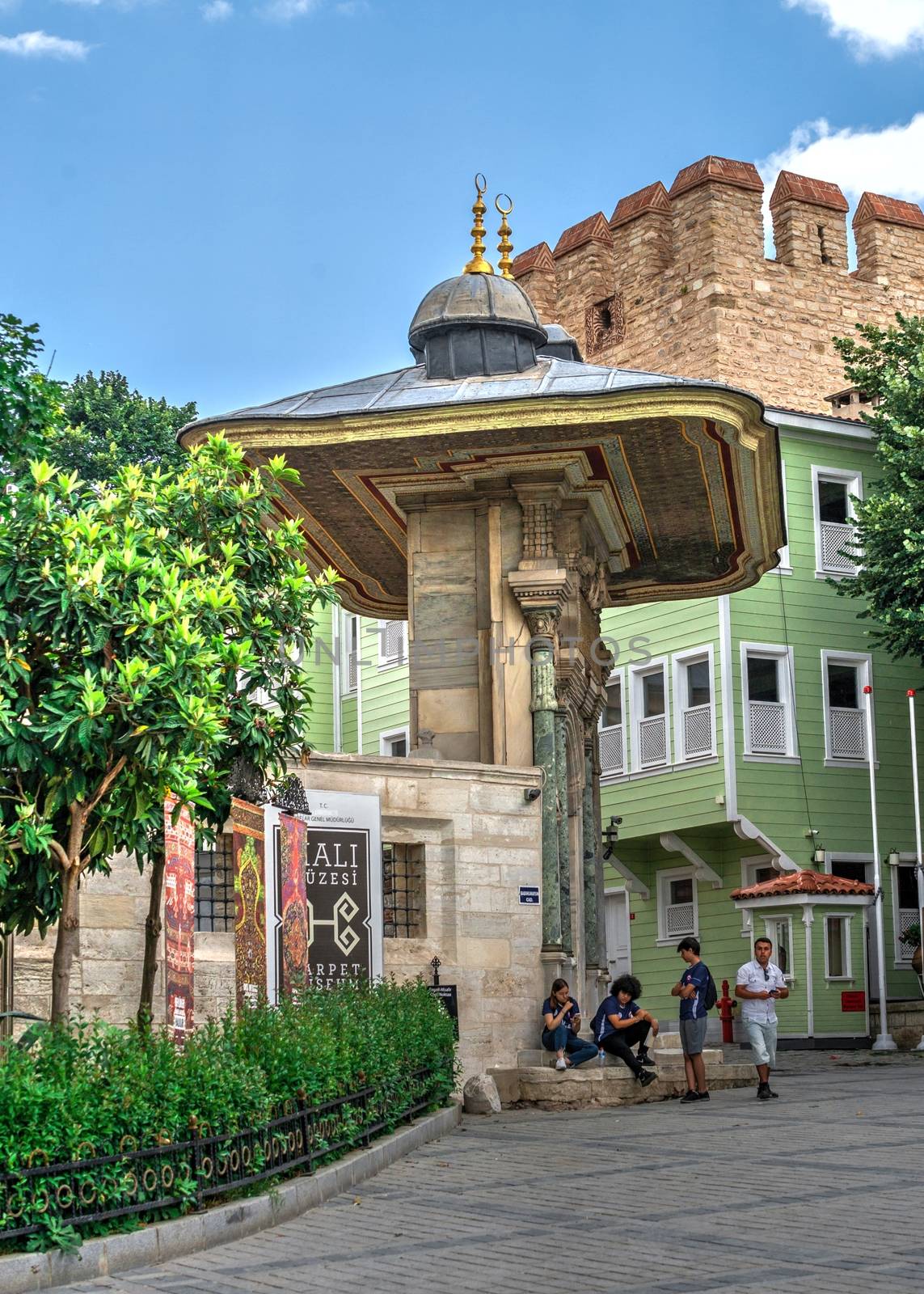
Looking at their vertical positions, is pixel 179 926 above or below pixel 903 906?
below

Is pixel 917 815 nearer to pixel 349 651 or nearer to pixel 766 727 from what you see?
pixel 766 727

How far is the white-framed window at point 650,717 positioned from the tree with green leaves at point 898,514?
4933 mm

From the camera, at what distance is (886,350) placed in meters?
34.2

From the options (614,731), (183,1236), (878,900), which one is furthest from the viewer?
(614,731)

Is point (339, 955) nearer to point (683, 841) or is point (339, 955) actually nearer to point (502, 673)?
point (502, 673)

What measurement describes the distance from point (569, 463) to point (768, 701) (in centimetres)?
1644

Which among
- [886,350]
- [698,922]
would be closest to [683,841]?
[698,922]

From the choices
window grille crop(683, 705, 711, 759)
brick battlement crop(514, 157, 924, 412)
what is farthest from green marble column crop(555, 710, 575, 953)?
brick battlement crop(514, 157, 924, 412)

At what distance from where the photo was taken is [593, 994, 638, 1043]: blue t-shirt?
732 inches

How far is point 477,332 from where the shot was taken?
2289 cm

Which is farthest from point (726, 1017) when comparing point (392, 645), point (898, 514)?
A: point (392, 645)

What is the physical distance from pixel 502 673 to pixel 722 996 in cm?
1598

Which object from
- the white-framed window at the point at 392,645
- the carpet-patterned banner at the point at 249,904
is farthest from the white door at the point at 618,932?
the carpet-patterned banner at the point at 249,904

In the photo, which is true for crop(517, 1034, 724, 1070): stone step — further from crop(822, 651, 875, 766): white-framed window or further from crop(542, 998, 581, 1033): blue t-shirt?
crop(822, 651, 875, 766): white-framed window
